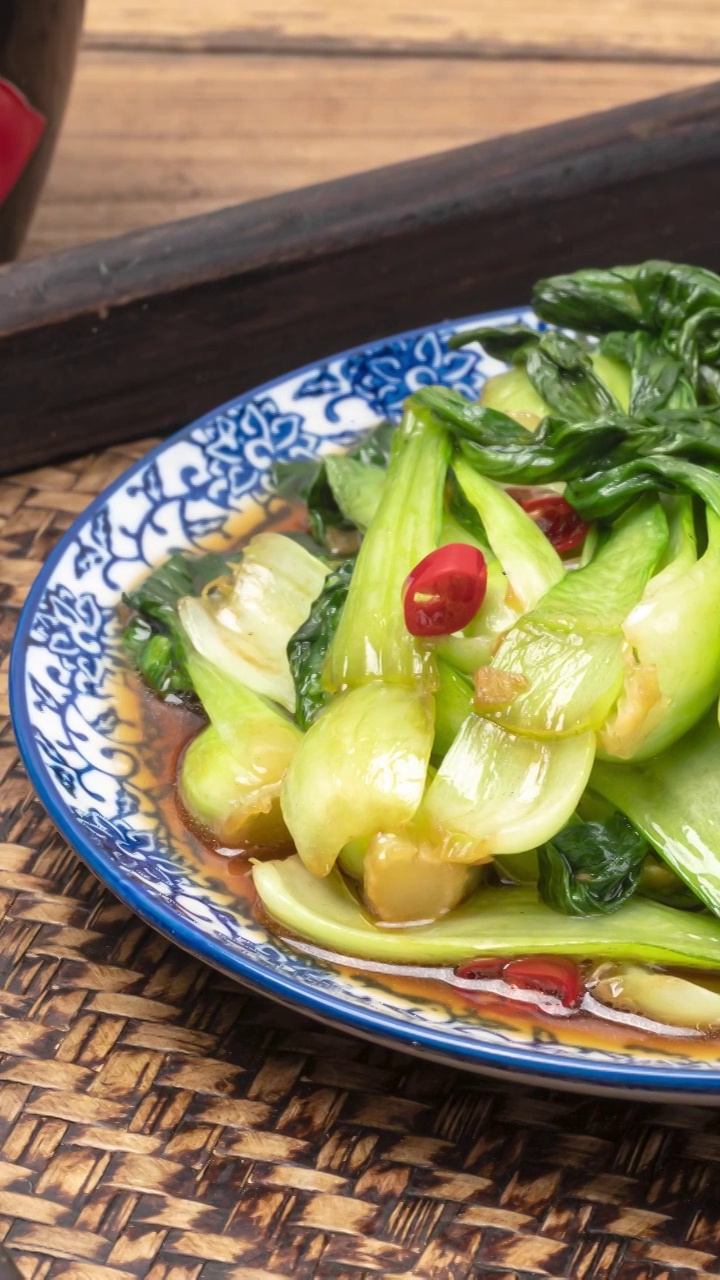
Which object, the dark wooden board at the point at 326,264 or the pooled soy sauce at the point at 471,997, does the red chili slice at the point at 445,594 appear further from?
the dark wooden board at the point at 326,264

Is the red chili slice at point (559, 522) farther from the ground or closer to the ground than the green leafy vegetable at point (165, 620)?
farther from the ground

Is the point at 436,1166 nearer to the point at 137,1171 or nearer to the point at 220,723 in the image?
the point at 137,1171

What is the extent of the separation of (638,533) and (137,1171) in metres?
1.00

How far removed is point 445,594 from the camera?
184 centimetres

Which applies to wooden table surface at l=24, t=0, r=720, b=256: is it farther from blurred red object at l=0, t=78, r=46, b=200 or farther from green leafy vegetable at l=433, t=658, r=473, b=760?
green leafy vegetable at l=433, t=658, r=473, b=760

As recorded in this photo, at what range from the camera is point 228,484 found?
8.51 feet

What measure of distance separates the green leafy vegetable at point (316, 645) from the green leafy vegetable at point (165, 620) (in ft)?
0.56

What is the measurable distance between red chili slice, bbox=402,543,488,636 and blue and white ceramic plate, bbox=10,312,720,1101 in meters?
0.40

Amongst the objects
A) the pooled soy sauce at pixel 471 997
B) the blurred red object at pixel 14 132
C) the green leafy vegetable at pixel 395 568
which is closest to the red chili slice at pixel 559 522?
the green leafy vegetable at pixel 395 568

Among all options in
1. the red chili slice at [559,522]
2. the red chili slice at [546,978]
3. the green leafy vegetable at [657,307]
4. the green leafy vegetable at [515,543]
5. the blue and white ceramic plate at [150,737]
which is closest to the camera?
the blue and white ceramic plate at [150,737]

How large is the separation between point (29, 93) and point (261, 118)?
3.66 feet

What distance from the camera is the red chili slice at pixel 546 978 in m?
1.69

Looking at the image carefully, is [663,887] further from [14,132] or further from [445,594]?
[14,132]

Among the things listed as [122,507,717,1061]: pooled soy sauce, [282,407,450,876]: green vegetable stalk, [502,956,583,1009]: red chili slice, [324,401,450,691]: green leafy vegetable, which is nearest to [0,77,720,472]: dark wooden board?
[324,401,450,691]: green leafy vegetable
